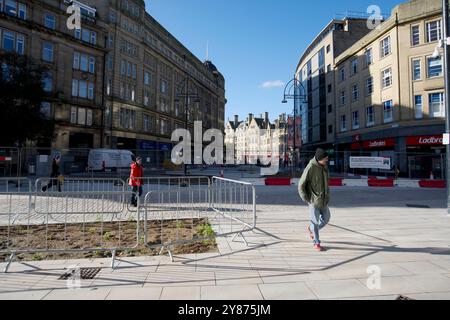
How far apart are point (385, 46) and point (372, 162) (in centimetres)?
1425

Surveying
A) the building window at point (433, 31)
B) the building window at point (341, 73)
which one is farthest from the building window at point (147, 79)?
the building window at point (433, 31)

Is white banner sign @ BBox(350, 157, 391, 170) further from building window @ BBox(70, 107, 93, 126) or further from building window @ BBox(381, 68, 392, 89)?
building window @ BBox(70, 107, 93, 126)

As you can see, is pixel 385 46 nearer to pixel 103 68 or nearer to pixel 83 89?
pixel 103 68

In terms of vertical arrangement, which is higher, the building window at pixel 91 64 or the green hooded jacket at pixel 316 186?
the building window at pixel 91 64

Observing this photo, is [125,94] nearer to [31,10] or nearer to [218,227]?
[31,10]

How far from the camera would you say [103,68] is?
4062 centimetres

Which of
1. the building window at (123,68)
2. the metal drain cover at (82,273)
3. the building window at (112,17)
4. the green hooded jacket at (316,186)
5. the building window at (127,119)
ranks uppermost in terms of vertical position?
the building window at (112,17)

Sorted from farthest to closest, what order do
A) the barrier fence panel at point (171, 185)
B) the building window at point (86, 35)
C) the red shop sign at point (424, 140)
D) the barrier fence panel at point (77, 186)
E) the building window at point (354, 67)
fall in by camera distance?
the building window at point (86, 35) → the building window at point (354, 67) → the red shop sign at point (424, 140) → the barrier fence panel at point (77, 186) → the barrier fence panel at point (171, 185)

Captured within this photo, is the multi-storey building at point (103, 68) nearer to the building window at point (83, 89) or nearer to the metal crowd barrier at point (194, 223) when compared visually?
the building window at point (83, 89)

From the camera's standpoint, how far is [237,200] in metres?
11.2

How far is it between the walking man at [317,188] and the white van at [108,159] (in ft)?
73.8

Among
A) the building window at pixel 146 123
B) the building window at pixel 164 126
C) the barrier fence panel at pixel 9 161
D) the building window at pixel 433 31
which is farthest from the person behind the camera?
the building window at pixel 164 126

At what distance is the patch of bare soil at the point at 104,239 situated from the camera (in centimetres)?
567

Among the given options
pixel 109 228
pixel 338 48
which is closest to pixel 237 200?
pixel 109 228
